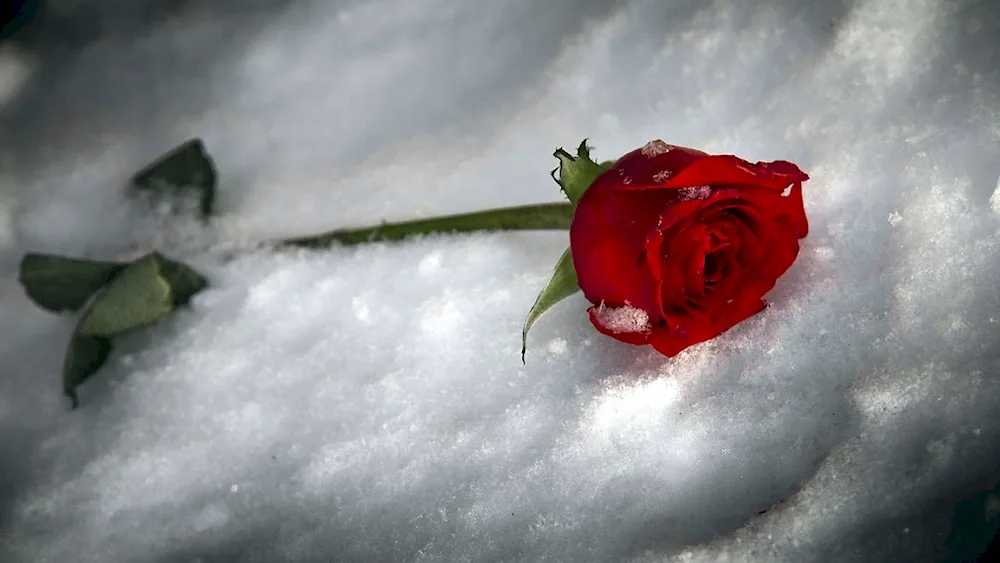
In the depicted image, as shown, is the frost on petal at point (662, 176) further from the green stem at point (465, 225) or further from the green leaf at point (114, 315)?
the green leaf at point (114, 315)

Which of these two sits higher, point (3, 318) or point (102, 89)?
point (102, 89)

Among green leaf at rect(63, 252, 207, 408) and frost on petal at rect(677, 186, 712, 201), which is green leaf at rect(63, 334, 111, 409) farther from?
frost on petal at rect(677, 186, 712, 201)

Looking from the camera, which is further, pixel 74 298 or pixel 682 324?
pixel 74 298

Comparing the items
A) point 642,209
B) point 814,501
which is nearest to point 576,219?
point 642,209

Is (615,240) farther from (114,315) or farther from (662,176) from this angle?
(114,315)

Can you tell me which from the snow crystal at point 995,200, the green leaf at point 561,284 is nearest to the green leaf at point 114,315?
the green leaf at point 561,284

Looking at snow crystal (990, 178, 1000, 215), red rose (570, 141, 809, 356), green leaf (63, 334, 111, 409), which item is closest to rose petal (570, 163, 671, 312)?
red rose (570, 141, 809, 356)

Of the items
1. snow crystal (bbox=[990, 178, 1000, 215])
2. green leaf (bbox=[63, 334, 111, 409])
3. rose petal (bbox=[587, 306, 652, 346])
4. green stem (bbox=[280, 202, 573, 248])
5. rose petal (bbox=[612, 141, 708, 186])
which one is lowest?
green leaf (bbox=[63, 334, 111, 409])

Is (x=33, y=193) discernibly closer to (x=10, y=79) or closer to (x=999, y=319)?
(x=10, y=79)
